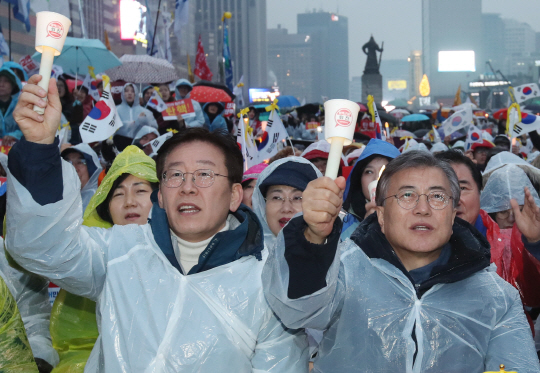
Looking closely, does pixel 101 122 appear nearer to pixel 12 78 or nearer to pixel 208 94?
pixel 12 78

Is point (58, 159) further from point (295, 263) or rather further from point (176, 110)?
point (176, 110)

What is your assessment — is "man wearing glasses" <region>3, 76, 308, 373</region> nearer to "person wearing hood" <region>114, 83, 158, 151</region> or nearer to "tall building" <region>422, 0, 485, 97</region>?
"person wearing hood" <region>114, 83, 158, 151</region>

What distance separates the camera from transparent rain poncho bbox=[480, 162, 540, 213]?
4426mm

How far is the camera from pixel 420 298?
2275 mm

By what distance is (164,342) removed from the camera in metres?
2.11

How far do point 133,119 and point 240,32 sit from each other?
120m

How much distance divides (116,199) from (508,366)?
7.55ft

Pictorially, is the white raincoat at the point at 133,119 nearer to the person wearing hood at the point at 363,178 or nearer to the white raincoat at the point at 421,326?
the person wearing hood at the point at 363,178

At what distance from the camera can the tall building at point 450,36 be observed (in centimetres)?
13725

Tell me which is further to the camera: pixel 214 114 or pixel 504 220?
pixel 214 114

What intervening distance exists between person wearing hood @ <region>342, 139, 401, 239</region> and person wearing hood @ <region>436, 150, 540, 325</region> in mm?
429

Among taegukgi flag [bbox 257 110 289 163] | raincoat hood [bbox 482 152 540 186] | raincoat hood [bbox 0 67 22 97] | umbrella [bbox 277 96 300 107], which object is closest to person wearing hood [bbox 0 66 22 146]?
raincoat hood [bbox 0 67 22 97]

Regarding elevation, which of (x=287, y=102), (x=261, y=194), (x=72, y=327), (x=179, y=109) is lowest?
(x=72, y=327)

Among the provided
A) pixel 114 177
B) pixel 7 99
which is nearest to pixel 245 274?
pixel 114 177
